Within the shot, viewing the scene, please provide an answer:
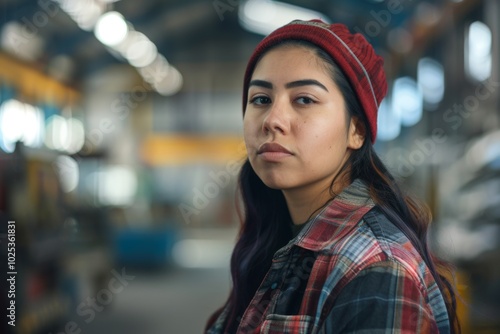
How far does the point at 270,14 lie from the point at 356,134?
10.5m

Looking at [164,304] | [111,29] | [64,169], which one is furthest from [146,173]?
[64,169]

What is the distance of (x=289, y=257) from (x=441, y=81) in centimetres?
790

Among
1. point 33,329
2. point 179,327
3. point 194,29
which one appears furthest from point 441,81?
point 194,29

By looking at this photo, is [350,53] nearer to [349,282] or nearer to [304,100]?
[304,100]

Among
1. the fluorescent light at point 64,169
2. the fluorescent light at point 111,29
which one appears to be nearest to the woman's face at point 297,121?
the fluorescent light at point 64,169

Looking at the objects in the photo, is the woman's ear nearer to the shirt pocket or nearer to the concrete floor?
the shirt pocket

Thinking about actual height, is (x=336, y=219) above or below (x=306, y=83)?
below

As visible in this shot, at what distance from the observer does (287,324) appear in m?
0.90

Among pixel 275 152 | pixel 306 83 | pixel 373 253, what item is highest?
pixel 306 83

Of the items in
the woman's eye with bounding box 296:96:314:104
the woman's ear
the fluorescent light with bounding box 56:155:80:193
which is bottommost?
the woman's ear

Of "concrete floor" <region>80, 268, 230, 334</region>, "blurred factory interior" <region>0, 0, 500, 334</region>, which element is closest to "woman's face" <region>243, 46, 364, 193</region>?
"blurred factory interior" <region>0, 0, 500, 334</region>

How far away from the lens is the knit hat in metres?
1.03

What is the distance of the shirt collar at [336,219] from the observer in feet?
3.09

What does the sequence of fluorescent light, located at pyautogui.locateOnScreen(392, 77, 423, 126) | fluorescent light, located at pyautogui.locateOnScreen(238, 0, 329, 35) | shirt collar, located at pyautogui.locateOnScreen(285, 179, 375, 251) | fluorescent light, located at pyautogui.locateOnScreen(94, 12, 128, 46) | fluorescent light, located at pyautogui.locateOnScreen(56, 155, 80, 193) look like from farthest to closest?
1. fluorescent light, located at pyautogui.locateOnScreen(238, 0, 329, 35)
2. fluorescent light, located at pyautogui.locateOnScreen(392, 77, 423, 126)
3. fluorescent light, located at pyautogui.locateOnScreen(94, 12, 128, 46)
4. fluorescent light, located at pyautogui.locateOnScreen(56, 155, 80, 193)
5. shirt collar, located at pyautogui.locateOnScreen(285, 179, 375, 251)
